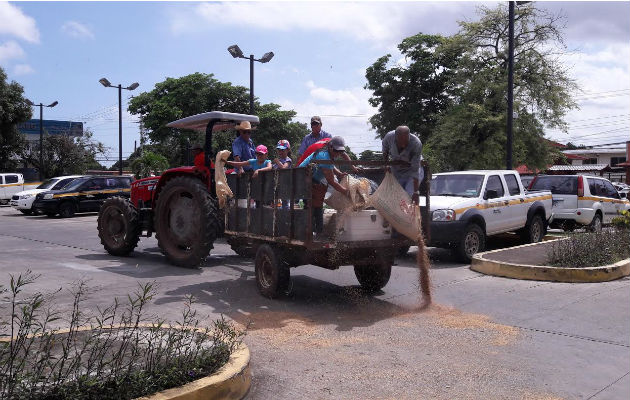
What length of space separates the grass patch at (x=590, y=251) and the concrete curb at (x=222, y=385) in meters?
6.80

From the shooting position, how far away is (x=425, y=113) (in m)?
40.6

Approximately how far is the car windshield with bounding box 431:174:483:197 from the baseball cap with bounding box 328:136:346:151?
5568mm

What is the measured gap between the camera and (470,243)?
37.3 ft

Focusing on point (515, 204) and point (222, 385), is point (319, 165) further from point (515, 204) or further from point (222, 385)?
point (515, 204)

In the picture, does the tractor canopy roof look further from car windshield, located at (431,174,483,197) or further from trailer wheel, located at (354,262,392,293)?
car windshield, located at (431,174,483,197)

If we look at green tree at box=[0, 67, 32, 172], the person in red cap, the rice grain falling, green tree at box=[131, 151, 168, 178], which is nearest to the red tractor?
the person in red cap

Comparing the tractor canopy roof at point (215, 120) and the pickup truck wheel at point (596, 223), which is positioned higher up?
the tractor canopy roof at point (215, 120)

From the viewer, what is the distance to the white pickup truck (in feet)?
36.2

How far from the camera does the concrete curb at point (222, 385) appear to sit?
392 cm

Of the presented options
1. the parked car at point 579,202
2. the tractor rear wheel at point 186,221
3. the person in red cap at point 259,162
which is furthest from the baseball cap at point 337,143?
the parked car at point 579,202

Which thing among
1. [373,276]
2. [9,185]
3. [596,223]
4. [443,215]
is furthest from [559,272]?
[9,185]

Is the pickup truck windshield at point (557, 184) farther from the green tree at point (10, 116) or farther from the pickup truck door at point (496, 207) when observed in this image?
the green tree at point (10, 116)

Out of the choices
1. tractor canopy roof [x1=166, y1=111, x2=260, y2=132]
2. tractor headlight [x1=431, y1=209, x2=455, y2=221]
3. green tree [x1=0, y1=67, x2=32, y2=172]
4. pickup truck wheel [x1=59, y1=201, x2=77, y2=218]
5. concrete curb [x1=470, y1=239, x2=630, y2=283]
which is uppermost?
green tree [x1=0, y1=67, x2=32, y2=172]

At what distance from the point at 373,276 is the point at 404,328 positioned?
6.15 feet
